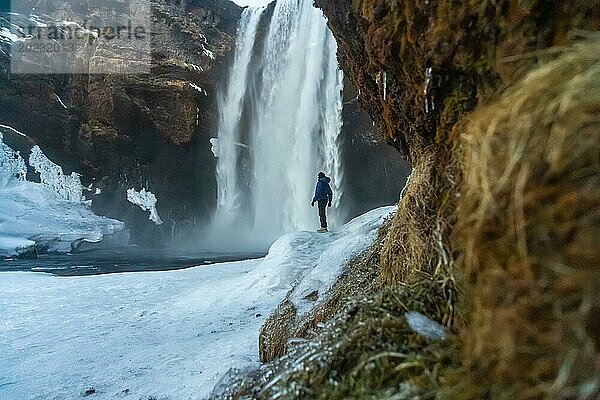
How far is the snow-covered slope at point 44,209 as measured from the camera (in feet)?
60.8

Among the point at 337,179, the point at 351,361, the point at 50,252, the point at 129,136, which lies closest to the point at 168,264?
the point at 50,252

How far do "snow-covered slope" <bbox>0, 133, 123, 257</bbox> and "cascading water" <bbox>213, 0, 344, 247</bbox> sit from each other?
689 cm

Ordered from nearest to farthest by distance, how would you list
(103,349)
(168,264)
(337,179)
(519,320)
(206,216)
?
(519,320)
(103,349)
(168,264)
(337,179)
(206,216)

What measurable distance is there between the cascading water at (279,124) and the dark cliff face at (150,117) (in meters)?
1.14

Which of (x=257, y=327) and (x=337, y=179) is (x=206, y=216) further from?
(x=257, y=327)

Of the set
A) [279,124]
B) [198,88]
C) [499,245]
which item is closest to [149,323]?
[499,245]

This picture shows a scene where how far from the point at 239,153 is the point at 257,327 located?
61.2 feet

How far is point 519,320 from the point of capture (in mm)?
758

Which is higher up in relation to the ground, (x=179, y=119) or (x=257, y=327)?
(x=179, y=119)

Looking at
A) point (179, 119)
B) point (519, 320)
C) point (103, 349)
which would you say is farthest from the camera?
point (179, 119)

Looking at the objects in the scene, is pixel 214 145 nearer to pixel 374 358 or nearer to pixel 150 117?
pixel 150 117

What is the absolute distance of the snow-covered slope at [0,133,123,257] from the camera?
18531 millimetres

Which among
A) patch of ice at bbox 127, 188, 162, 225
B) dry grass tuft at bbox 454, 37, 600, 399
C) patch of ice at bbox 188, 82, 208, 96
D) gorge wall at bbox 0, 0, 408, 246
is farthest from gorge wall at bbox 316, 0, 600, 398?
patch of ice at bbox 127, 188, 162, 225

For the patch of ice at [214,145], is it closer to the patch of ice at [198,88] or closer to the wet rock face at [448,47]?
the patch of ice at [198,88]
